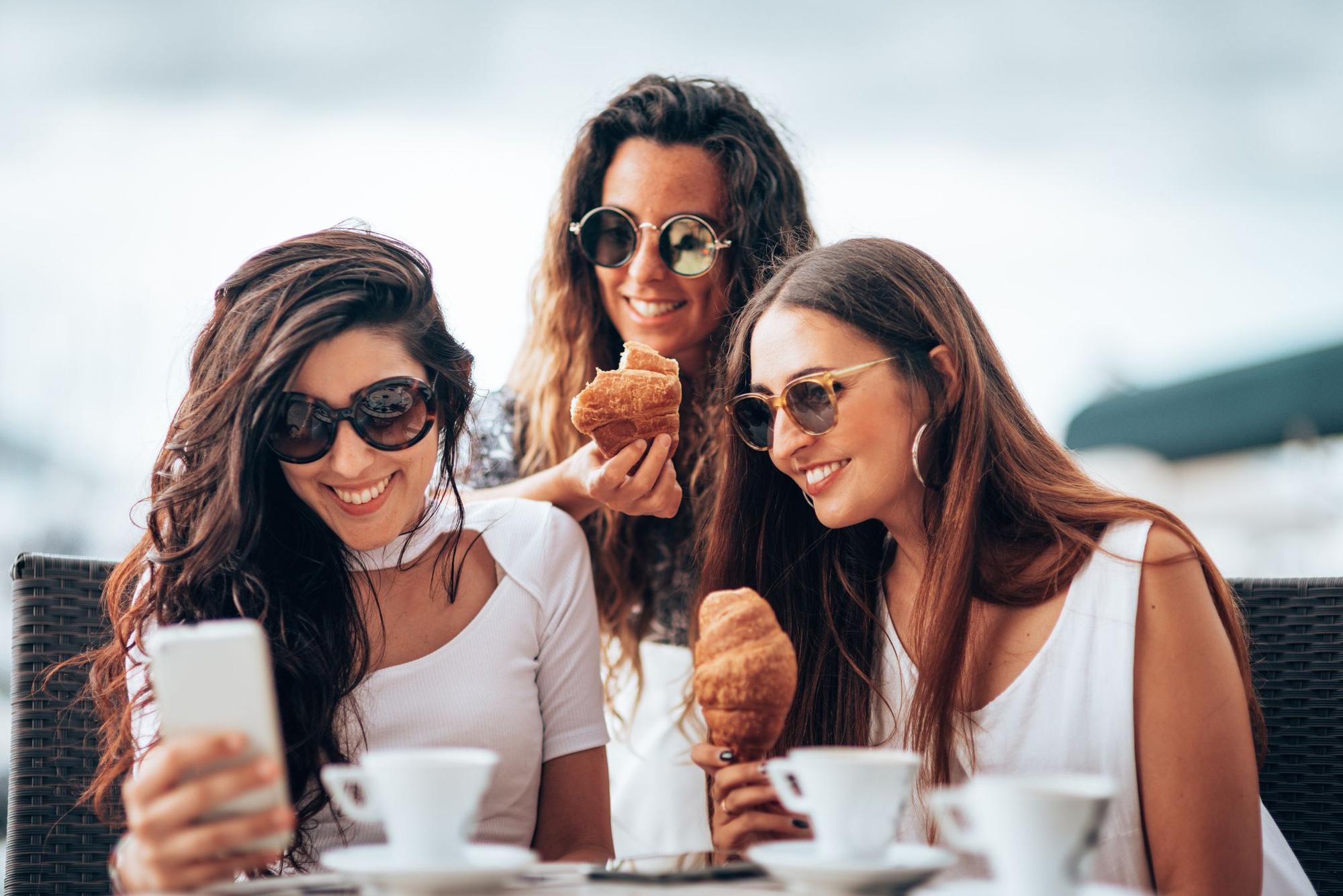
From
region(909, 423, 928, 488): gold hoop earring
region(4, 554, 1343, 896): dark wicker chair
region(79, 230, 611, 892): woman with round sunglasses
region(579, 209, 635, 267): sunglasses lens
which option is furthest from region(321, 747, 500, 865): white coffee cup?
region(579, 209, 635, 267): sunglasses lens

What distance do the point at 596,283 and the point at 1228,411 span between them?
8.11 m

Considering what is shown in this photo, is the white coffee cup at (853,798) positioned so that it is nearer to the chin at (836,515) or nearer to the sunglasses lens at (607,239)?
the chin at (836,515)

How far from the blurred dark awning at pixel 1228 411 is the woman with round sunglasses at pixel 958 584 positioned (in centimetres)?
752

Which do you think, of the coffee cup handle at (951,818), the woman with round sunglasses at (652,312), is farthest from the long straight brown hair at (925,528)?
the coffee cup handle at (951,818)

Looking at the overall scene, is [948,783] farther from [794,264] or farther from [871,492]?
[794,264]

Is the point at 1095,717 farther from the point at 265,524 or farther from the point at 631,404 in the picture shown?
the point at 265,524

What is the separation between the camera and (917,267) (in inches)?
107

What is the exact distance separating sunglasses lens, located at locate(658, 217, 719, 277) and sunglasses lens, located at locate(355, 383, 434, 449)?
1.33 metres

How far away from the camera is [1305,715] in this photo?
2.72 m

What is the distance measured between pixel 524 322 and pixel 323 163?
2.64 meters

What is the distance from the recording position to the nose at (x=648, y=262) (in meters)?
3.56

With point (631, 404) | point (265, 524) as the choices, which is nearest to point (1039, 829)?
point (631, 404)

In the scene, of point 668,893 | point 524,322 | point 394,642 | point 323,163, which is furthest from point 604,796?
point 323,163

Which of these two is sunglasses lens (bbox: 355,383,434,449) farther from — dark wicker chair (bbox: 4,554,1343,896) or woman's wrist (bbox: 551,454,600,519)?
dark wicker chair (bbox: 4,554,1343,896)
